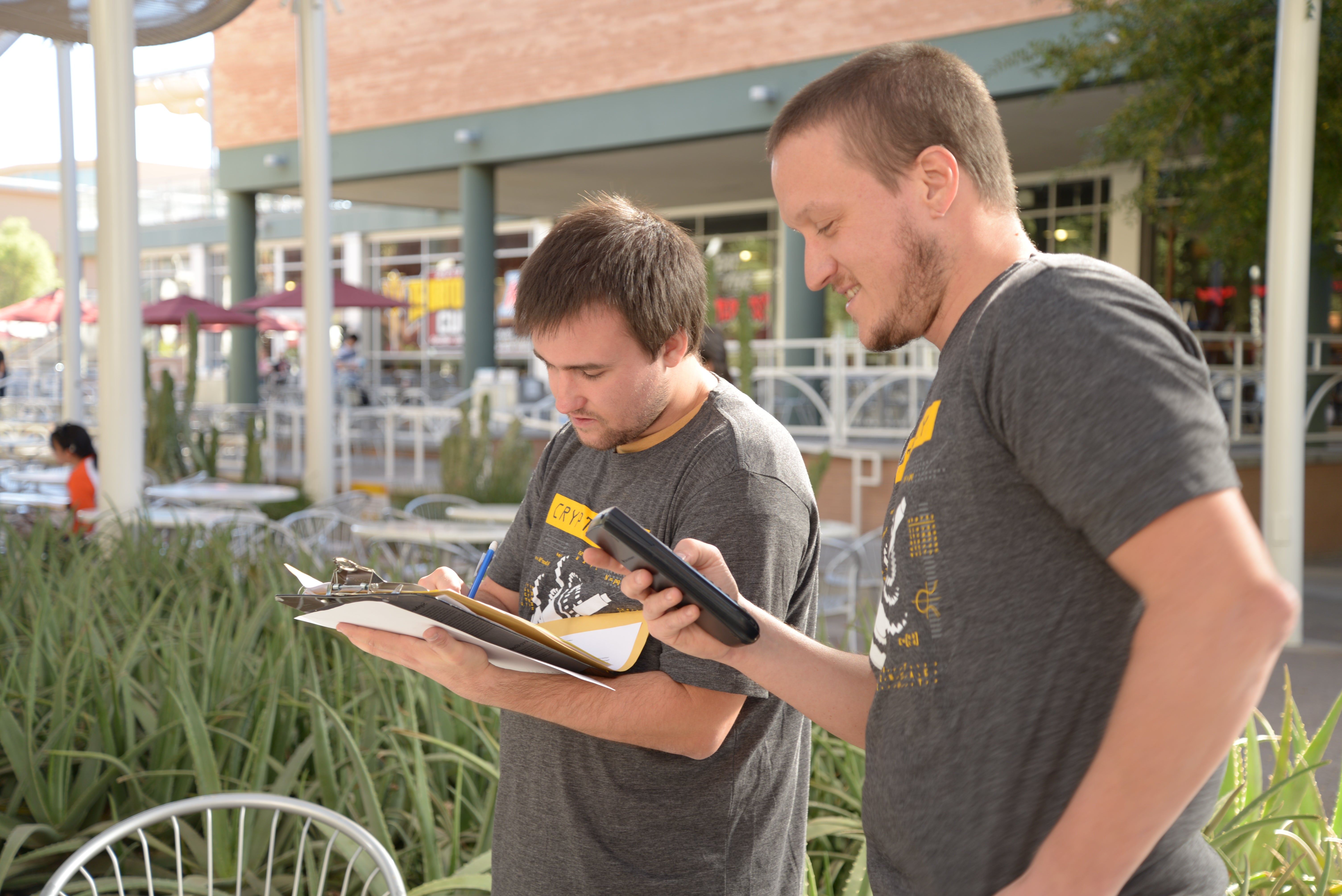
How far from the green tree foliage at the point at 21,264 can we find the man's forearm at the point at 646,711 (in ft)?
181

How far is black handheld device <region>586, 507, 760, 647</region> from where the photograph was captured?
1.22 metres

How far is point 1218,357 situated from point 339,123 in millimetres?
13515

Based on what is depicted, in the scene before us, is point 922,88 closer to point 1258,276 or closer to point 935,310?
point 935,310

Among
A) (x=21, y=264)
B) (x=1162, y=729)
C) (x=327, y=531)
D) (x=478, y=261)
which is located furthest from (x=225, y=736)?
(x=21, y=264)

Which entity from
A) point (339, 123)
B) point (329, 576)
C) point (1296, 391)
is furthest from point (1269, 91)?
point (339, 123)

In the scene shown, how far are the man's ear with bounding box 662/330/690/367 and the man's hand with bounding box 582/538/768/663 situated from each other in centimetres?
31

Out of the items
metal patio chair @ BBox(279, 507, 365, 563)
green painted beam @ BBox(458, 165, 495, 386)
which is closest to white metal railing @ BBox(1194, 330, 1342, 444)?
metal patio chair @ BBox(279, 507, 365, 563)

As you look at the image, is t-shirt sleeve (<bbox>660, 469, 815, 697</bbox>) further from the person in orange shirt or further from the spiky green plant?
the person in orange shirt

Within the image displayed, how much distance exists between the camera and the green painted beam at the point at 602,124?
473 inches

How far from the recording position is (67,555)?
213 inches

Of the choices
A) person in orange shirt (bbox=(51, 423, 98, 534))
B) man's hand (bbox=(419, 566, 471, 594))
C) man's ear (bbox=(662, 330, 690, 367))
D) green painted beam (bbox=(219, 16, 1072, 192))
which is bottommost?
person in orange shirt (bbox=(51, 423, 98, 534))

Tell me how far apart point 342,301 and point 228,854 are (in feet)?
51.0

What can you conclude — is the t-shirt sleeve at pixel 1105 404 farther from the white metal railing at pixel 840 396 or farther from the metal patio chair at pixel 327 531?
the white metal railing at pixel 840 396

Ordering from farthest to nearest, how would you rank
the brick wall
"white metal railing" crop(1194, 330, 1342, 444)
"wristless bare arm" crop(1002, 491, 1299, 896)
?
the brick wall < "white metal railing" crop(1194, 330, 1342, 444) < "wristless bare arm" crop(1002, 491, 1299, 896)
